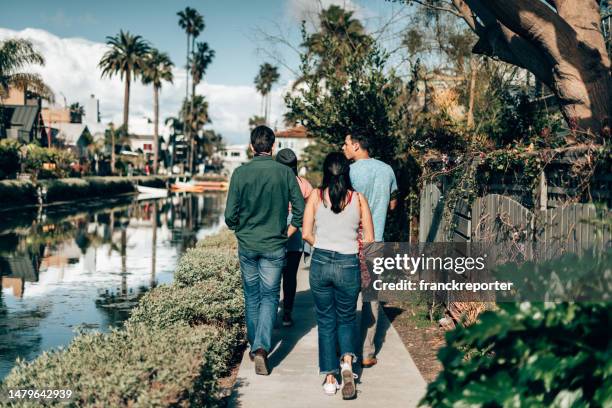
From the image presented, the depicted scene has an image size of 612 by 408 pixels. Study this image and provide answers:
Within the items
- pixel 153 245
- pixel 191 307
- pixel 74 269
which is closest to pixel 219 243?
pixel 74 269

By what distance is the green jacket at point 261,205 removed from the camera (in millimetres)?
6754

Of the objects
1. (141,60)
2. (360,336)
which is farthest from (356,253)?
(141,60)

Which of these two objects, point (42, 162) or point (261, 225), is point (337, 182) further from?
point (42, 162)

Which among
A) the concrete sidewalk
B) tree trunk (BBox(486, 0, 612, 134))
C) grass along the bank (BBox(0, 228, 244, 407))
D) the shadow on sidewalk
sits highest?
tree trunk (BBox(486, 0, 612, 134))

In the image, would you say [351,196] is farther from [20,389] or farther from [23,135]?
[23,135]

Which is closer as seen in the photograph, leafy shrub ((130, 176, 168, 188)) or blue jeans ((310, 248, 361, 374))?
blue jeans ((310, 248, 361, 374))

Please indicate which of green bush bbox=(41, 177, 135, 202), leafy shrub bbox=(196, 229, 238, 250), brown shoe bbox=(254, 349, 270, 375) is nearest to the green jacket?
brown shoe bbox=(254, 349, 270, 375)

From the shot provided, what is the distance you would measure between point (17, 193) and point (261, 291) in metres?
30.7

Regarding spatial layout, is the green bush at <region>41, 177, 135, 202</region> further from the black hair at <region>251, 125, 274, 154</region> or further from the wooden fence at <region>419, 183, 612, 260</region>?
the black hair at <region>251, 125, 274, 154</region>

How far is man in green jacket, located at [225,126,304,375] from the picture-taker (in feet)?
22.0

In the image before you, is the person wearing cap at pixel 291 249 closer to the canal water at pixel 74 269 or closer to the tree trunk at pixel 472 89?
the canal water at pixel 74 269

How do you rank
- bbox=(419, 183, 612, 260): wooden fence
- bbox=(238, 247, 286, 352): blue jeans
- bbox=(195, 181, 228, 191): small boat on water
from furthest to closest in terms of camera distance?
bbox=(195, 181, 228, 191): small boat on water
bbox=(238, 247, 286, 352): blue jeans
bbox=(419, 183, 612, 260): wooden fence

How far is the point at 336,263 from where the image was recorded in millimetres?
5988

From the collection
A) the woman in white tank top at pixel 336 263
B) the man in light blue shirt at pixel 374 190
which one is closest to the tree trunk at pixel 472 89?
the man in light blue shirt at pixel 374 190
